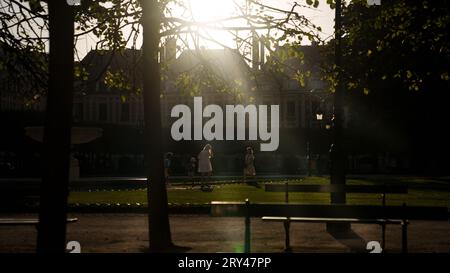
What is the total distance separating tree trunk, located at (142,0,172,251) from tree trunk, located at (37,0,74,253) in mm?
2494

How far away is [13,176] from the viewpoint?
44469 millimetres

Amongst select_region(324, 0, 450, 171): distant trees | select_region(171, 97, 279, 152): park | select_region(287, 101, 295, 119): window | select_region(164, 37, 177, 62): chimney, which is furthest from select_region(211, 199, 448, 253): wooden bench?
select_region(287, 101, 295, 119): window

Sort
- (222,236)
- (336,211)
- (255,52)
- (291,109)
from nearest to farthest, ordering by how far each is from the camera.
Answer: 1. (336,211)
2. (255,52)
3. (222,236)
4. (291,109)

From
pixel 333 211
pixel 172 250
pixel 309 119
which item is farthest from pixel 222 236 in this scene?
pixel 309 119

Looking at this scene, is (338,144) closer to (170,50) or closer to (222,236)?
(222,236)

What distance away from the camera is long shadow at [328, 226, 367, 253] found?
38.3 feet

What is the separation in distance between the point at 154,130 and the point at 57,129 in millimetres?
2979

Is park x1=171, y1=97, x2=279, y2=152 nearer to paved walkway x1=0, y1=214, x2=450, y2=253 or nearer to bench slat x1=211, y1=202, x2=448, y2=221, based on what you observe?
paved walkway x1=0, y1=214, x2=450, y2=253

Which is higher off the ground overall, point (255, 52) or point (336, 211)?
point (255, 52)

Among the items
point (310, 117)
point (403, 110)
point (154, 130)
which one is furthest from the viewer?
point (310, 117)

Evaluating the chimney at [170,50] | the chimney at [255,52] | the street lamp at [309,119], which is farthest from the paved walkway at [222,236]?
the street lamp at [309,119]

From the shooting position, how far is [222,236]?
43.7ft

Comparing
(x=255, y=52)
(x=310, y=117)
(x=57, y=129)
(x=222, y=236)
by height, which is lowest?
(x=222, y=236)

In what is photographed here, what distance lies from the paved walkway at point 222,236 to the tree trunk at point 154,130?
0.37m
